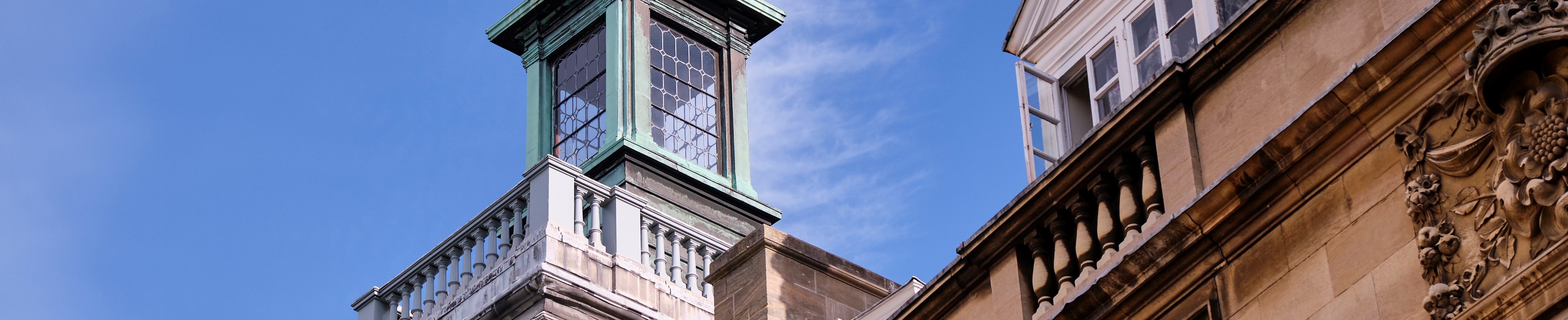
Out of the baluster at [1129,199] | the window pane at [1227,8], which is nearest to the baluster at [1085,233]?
the baluster at [1129,199]

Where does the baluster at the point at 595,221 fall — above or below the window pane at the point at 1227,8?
above

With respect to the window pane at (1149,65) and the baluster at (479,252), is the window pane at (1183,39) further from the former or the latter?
the baluster at (479,252)

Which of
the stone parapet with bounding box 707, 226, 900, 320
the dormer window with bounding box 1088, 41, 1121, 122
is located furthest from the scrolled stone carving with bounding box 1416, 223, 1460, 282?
the stone parapet with bounding box 707, 226, 900, 320

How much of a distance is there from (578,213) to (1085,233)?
837cm

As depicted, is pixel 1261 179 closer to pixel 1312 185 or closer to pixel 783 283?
pixel 1312 185

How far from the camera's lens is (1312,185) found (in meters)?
9.16

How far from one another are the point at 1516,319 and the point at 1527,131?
73cm

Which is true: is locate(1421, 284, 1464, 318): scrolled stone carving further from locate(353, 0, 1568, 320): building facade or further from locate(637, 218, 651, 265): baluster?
locate(637, 218, 651, 265): baluster

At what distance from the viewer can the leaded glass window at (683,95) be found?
22.1 m

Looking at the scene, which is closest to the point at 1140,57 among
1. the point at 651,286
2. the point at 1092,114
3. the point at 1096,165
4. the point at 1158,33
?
the point at 1158,33

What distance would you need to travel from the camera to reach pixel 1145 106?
33.5 feet

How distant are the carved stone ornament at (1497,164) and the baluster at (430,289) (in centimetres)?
1123

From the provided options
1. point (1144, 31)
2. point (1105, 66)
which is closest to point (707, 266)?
point (1105, 66)

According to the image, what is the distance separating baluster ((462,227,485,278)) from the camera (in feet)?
59.8
